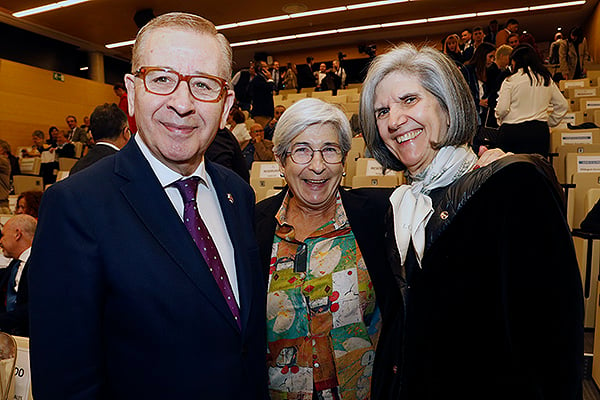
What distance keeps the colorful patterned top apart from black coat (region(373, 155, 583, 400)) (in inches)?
15.8

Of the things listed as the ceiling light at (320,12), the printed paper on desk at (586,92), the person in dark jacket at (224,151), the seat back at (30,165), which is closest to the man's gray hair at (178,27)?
the person in dark jacket at (224,151)

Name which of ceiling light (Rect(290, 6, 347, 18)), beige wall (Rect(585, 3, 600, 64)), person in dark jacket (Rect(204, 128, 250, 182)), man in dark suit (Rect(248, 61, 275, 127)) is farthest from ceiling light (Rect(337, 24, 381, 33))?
person in dark jacket (Rect(204, 128, 250, 182))

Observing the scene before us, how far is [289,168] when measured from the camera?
1.73 m

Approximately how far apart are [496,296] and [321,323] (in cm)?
72

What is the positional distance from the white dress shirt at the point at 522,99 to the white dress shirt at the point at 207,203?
4.32 metres

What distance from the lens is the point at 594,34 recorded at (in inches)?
509

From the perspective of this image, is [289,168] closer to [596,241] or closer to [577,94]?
[596,241]

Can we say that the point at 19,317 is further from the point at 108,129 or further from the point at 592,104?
the point at 592,104

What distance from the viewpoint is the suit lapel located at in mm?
985

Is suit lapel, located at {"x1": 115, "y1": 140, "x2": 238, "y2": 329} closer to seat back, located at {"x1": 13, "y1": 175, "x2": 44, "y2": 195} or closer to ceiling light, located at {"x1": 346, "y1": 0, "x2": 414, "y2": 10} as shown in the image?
seat back, located at {"x1": 13, "y1": 175, "x2": 44, "y2": 195}

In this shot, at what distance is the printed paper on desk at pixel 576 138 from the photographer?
514cm

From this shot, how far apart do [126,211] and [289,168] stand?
0.84 meters

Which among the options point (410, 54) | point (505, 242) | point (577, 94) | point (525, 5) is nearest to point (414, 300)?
point (505, 242)

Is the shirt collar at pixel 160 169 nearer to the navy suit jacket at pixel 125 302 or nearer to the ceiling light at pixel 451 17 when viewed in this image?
the navy suit jacket at pixel 125 302
